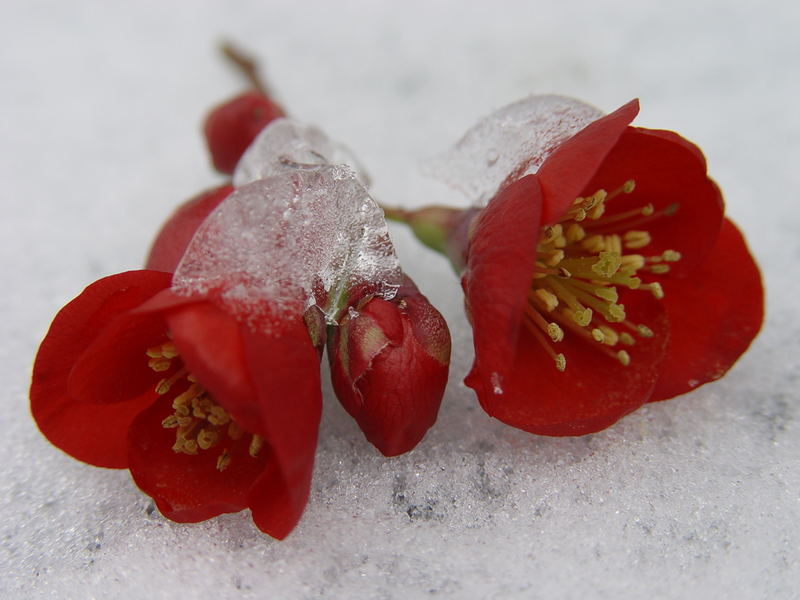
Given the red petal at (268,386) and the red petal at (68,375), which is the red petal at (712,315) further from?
the red petal at (68,375)

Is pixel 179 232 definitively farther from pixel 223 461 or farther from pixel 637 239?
pixel 637 239

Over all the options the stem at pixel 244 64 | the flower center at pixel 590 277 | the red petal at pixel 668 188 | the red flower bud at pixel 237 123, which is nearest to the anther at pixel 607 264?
the flower center at pixel 590 277

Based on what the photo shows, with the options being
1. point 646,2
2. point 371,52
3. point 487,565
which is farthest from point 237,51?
point 487,565

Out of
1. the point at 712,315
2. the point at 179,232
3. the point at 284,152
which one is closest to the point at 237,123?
the point at 284,152

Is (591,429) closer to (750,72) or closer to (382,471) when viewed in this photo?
(382,471)

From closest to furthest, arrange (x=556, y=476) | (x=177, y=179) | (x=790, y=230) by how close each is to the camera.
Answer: (x=556, y=476)
(x=790, y=230)
(x=177, y=179)

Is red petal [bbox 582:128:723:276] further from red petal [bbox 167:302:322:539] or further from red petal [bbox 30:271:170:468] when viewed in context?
red petal [bbox 30:271:170:468]
